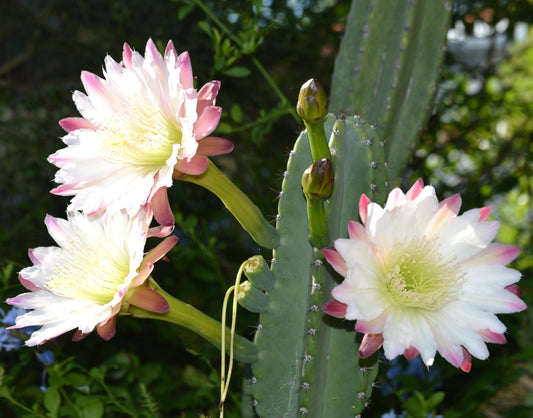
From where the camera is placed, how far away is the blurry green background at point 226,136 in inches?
60.2

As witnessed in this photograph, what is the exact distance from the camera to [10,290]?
54.4 inches

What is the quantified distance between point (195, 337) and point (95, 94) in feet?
1.69

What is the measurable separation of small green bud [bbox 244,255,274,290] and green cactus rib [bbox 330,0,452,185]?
503 millimetres

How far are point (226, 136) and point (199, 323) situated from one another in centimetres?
107

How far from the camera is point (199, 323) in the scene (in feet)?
3.05

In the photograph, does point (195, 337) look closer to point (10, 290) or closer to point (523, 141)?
point (10, 290)

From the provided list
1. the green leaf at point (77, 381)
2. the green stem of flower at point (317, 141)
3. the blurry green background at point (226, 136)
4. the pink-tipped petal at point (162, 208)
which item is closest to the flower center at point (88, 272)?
the pink-tipped petal at point (162, 208)

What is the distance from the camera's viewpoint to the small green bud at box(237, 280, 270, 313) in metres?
0.91

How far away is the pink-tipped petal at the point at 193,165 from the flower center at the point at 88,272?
0.16 m

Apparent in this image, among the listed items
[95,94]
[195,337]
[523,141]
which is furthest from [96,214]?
[523,141]

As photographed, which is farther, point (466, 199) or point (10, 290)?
point (466, 199)

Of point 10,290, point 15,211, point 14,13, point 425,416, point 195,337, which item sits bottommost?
point 425,416

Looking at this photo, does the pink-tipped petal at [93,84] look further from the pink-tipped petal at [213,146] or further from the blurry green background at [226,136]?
the blurry green background at [226,136]

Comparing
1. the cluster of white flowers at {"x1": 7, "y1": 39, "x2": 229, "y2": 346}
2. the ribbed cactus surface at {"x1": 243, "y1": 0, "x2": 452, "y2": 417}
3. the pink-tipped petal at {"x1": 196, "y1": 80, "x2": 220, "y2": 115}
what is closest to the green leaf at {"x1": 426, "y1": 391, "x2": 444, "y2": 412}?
the ribbed cactus surface at {"x1": 243, "y1": 0, "x2": 452, "y2": 417}
